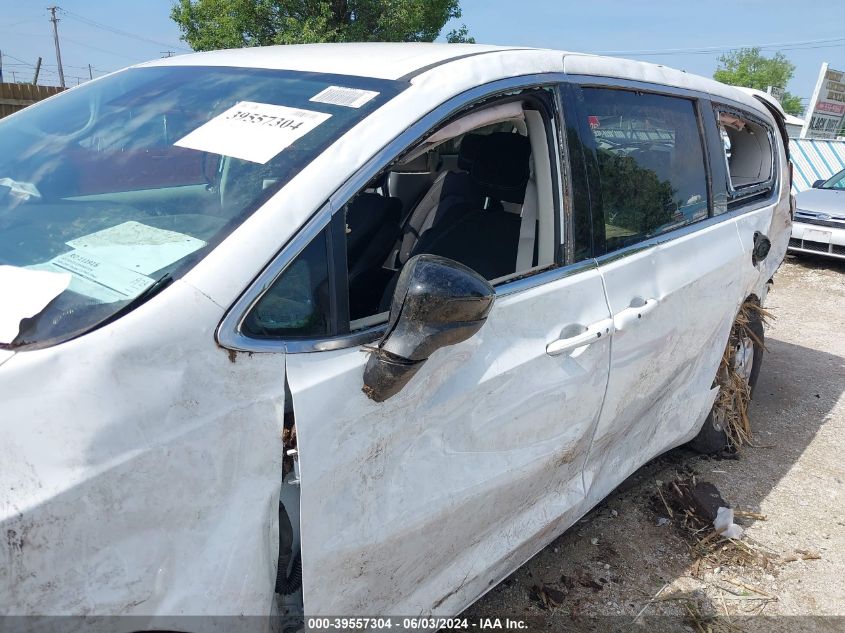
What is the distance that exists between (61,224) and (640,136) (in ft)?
6.50

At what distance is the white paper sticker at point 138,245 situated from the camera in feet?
4.92

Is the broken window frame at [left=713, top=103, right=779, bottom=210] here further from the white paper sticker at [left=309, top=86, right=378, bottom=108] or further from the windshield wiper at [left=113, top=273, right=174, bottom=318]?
the windshield wiper at [left=113, top=273, right=174, bottom=318]

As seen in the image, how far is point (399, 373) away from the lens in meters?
1.55

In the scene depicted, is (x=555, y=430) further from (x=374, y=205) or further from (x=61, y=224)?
(x=61, y=224)

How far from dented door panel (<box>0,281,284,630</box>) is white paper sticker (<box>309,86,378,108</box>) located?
69 cm

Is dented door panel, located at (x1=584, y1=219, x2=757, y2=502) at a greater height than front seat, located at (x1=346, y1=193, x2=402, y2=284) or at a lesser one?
lesser

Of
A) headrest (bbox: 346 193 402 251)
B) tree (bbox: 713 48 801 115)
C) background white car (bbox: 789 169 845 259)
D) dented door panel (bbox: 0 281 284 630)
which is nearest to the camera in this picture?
dented door panel (bbox: 0 281 284 630)

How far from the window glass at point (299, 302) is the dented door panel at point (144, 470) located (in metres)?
0.07

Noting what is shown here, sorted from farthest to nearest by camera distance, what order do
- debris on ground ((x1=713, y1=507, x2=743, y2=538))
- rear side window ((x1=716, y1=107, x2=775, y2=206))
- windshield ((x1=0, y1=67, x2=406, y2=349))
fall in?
rear side window ((x1=716, y1=107, x2=775, y2=206)) → debris on ground ((x1=713, y1=507, x2=743, y2=538)) → windshield ((x1=0, y1=67, x2=406, y2=349))

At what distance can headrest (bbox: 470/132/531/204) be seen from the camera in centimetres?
271

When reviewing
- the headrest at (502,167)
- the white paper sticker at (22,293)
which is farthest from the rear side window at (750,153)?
the white paper sticker at (22,293)

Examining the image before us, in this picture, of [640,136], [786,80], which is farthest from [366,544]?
[786,80]

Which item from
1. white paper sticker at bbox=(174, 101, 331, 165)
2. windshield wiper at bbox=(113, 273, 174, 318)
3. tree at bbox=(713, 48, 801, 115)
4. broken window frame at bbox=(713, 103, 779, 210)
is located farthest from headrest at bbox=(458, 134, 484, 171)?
tree at bbox=(713, 48, 801, 115)

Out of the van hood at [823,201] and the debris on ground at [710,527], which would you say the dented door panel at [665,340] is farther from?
the van hood at [823,201]
